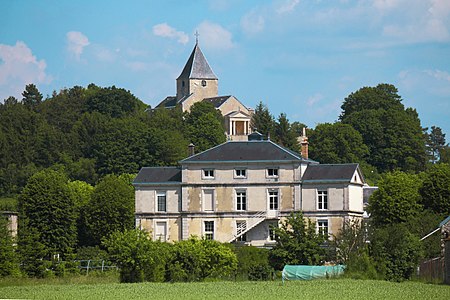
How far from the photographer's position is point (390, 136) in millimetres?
150125

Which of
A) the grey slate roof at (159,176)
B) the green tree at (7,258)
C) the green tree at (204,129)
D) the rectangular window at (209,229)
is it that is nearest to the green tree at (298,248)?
the green tree at (7,258)

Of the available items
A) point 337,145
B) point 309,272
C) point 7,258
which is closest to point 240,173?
point 309,272

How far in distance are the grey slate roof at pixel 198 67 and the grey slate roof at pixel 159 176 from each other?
3703 inches

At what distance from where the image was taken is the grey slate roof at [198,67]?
195 m

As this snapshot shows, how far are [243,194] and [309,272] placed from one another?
96.7 ft

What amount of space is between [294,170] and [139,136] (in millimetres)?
51047

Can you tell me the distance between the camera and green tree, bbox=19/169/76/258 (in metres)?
97.8

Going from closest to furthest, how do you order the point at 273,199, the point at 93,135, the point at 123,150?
the point at 273,199, the point at 123,150, the point at 93,135

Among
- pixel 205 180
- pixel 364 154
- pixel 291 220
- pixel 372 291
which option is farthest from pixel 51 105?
pixel 372 291

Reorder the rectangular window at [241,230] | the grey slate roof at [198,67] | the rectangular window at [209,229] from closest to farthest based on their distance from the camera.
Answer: the rectangular window at [241,230] < the rectangular window at [209,229] < the grey slate roof at [198,67]

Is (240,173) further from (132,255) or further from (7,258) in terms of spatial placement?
(132,255)

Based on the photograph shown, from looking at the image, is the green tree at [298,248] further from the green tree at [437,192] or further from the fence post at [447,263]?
the green tree at [437,192]

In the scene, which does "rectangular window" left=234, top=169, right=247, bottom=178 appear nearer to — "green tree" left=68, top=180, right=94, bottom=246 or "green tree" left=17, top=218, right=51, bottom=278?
"green tree" left=68, top=180, right=94, bottom=246

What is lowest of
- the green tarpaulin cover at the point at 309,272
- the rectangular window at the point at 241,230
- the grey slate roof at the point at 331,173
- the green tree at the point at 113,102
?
the green tarpaulin cover at the point at 309,272
